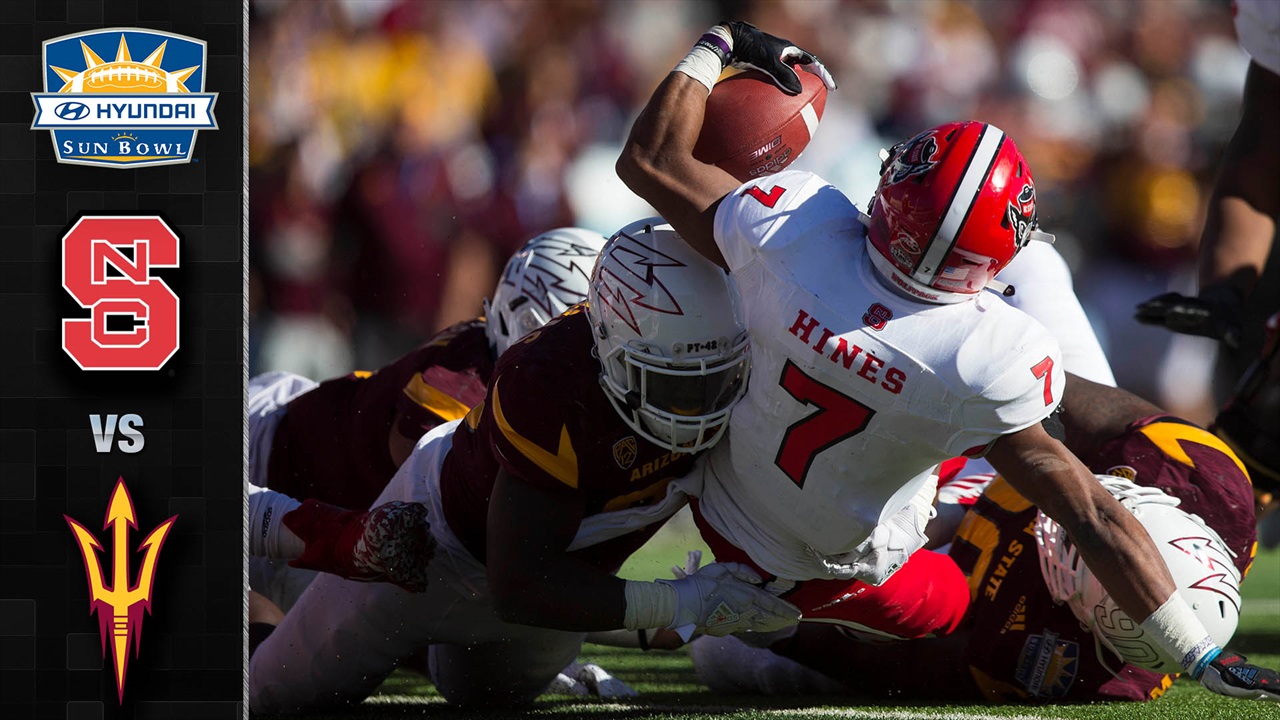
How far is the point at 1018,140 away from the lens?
25.1ft

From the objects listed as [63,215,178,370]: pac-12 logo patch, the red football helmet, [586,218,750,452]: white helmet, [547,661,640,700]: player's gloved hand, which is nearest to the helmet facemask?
[586,218,750,452]: white helmet

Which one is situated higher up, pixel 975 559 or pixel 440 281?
pixel 975 559

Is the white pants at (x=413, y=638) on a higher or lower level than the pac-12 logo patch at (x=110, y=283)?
lower

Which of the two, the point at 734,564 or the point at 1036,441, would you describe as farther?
the point at 734,564

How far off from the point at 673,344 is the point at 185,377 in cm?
93

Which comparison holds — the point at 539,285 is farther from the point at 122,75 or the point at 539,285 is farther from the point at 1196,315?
the point at 1196,315

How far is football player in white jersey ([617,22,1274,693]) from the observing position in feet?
8.72

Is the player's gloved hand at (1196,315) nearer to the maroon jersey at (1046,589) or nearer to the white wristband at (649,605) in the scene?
the maroon jersey at (1046,589)

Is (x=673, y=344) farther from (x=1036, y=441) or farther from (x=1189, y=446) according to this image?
(x=1189, y=446)

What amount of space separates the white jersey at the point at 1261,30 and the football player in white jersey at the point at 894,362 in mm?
2756

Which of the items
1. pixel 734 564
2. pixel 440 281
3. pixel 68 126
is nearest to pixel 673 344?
pixel 734 564

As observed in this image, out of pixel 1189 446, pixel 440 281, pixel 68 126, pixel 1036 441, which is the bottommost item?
pixel 440 281

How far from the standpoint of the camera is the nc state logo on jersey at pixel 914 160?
272 centimetres

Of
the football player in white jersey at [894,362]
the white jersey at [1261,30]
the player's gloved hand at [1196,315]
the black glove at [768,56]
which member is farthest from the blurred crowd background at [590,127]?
the football player in white jersey at [894,362]
